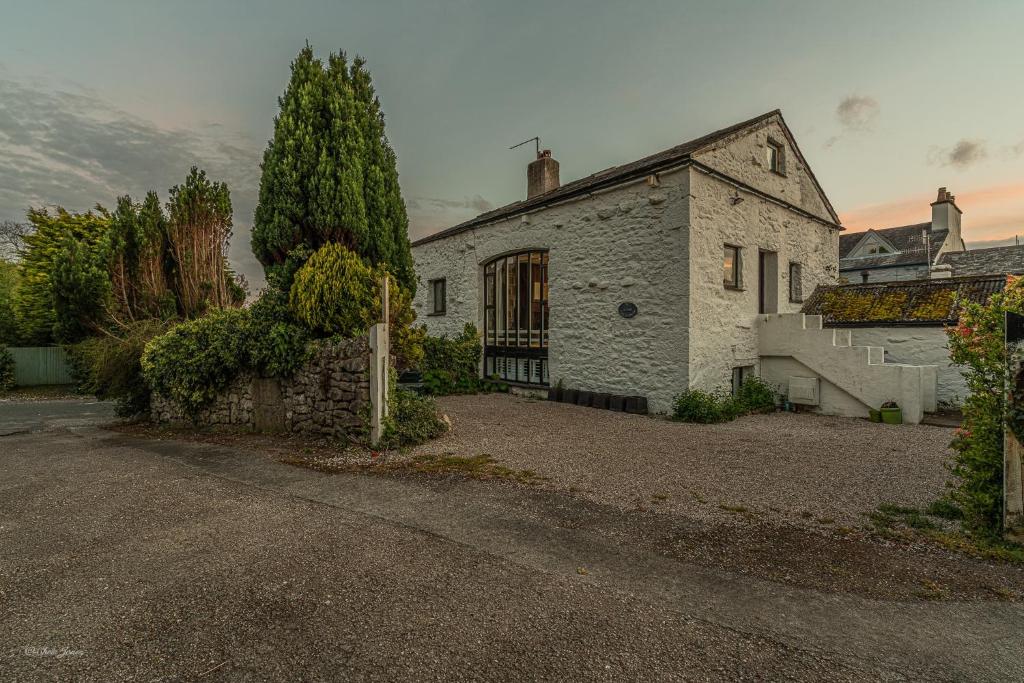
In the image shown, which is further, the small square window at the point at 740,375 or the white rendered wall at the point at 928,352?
the small square window at the point at 740,375

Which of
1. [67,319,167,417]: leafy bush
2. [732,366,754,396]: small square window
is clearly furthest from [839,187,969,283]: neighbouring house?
[67,319,167,417]: leafy bush

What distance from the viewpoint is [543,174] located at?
16.2 meters

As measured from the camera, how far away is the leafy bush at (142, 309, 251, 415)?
8656 mm

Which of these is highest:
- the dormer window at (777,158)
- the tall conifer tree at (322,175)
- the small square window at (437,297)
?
the dormer window at (777,158)

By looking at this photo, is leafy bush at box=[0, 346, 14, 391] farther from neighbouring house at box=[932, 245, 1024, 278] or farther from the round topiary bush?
neighbouring house at box=[932, 245, 1024, 278]

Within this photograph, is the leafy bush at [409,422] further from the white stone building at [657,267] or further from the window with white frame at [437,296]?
the window with white frame at [437,296]

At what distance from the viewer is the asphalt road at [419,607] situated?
2.46 meters

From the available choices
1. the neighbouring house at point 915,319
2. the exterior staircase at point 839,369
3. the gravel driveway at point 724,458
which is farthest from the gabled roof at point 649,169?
the gravel driveway at point 724,458

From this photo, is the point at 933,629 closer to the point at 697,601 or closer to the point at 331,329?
the point at 697,601

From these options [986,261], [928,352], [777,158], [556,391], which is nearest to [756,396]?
[928,352]

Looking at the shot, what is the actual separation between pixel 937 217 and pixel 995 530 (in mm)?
33327

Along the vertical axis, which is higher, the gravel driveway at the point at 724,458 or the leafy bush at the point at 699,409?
the leafy bush at the point at 699,409

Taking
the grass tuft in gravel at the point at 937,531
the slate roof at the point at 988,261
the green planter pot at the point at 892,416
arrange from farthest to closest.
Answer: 1. the slate roof at the point at 988,261
2. the green planter pot at the point at 892,416
3. the grass tuft in gravel at the point at 937,531

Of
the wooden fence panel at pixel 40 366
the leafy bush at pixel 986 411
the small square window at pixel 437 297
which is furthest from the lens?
the wooden fence panel at pixel 40 366
